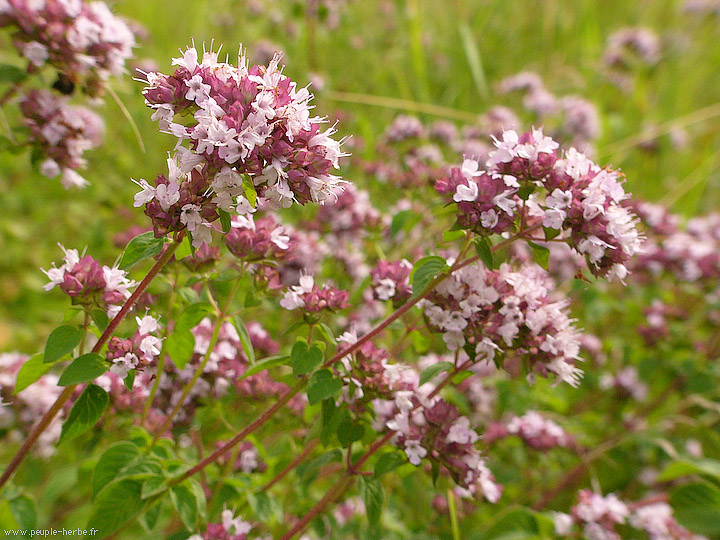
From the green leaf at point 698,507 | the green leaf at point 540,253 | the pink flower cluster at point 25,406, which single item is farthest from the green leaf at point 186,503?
the green leaf at point 698,507

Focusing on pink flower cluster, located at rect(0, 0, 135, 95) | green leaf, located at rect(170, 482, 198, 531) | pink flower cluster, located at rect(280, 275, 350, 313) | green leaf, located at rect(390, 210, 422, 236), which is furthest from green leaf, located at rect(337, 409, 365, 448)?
pink flower cluster, located at rect(0, 0, 135, 95)

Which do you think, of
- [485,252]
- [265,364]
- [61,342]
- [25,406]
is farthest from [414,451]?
[25,406]

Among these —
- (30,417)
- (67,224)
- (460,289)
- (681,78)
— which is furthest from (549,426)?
(681,78)

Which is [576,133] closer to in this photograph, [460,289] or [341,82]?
[341,82]

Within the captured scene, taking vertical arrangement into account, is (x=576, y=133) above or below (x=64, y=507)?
above

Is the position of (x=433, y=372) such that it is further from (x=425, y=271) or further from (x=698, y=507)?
(x=698, y=507)

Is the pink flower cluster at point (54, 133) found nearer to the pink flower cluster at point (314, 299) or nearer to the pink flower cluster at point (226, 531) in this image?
the pink flower cluster at point (314, 299)
